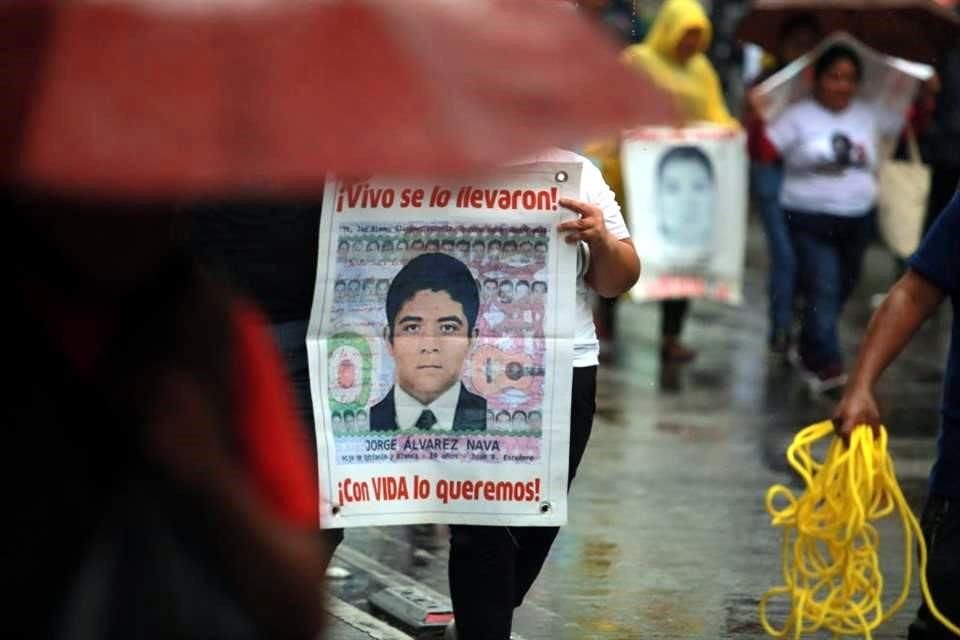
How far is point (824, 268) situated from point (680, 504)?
140 inches

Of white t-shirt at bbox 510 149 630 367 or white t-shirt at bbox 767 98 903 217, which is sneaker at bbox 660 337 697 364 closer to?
white t-shirt at bbox 767 98 903 217

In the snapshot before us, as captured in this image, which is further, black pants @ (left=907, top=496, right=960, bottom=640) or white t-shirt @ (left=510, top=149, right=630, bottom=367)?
white t-shirt @ (left=510, top=149, right=630, bottom=367)

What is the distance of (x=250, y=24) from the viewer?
227cm

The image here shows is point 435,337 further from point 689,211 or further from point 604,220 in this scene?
point 689,211

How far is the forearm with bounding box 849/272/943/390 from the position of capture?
14.9ft

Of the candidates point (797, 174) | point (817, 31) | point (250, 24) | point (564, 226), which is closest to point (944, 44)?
point (817, 31)

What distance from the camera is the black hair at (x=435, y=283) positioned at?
5137 mm

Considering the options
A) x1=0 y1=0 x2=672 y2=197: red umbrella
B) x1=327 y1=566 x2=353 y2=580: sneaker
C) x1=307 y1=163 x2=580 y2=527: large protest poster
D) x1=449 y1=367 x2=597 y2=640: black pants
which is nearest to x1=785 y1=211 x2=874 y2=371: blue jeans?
x1=327 y1=566 x2=353 y2=580: sneaker

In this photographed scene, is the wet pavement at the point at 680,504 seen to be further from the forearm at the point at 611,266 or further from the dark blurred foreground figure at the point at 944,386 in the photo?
the dark blurred foreground figure at the point at 944,386

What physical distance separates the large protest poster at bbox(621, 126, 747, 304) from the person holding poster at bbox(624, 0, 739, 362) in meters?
0.08

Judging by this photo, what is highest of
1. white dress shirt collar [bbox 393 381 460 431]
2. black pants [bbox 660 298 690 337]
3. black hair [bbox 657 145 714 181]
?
black hair [bbox 657 145 714 181]

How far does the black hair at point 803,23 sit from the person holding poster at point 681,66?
0.80 m

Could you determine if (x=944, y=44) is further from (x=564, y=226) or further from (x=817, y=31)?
(x=564, y=226)

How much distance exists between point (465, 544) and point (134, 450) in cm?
304
